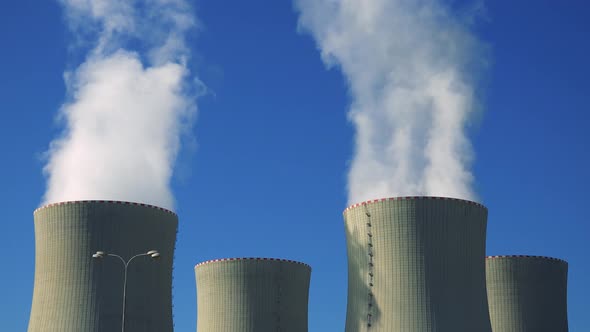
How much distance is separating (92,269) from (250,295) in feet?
34.8

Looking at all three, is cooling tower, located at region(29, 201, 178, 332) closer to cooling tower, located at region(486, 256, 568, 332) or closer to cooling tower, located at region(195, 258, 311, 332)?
cooling tower, located at region(195, 258, 311, 332)

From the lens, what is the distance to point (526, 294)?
4416cm

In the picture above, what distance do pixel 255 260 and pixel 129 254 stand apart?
9629mm

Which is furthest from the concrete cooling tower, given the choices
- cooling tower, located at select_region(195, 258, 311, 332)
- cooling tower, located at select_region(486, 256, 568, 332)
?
cooling tower, located at select_region(486, 256, 568, 332)

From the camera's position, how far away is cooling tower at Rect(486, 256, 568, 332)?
44.1 meters

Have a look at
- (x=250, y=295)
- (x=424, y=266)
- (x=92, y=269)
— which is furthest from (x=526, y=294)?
(x=92, y=269)

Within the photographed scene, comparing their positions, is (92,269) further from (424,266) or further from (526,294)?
(526,294)

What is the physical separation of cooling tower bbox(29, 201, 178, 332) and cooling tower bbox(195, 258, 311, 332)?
7576mm

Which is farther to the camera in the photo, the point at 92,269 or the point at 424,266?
the point at 92,269

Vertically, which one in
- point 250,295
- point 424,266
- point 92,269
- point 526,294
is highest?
point 526,294

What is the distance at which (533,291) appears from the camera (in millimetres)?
44062

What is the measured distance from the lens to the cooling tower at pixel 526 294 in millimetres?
44094

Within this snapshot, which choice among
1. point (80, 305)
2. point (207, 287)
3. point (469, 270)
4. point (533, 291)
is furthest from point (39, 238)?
point (533, 291)

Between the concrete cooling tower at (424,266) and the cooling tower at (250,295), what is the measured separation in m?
8.54
